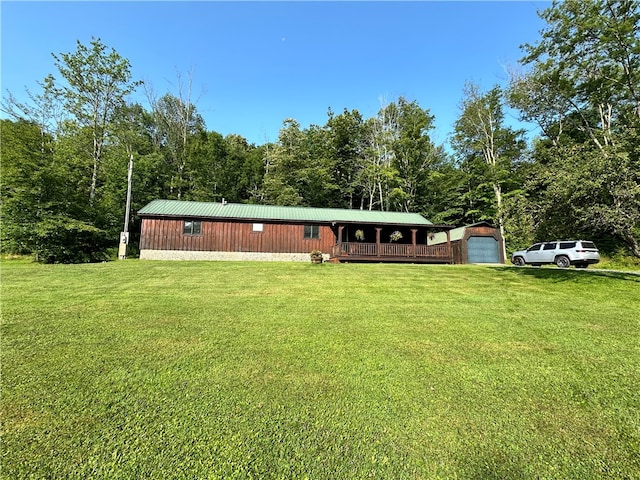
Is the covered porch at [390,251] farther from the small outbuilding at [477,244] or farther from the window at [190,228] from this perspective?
the window at [190,228]

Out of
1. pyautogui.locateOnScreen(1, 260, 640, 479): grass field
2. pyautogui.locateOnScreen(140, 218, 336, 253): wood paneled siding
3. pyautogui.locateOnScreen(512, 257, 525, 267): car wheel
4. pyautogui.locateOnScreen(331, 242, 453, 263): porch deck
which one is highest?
pyautogui.locateOnScreen(140, 218, 336, 253): wood paneled siding

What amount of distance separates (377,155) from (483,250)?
15003 mm

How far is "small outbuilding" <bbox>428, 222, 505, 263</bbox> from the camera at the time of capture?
20.7 metres

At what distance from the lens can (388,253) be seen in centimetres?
1884

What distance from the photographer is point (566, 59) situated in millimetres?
14562

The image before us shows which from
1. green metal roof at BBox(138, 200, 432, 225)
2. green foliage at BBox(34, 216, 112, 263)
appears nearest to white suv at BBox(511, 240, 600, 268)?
green metal roof at BBox(138, 200, 432, 225)

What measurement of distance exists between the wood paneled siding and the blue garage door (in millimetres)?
9287

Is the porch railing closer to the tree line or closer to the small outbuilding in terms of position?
the small outbuilding

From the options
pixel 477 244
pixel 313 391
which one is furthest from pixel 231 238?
pixel 313 391

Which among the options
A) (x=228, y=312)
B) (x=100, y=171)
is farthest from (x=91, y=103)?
(x=228, y=312)

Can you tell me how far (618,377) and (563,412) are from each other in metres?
1.36

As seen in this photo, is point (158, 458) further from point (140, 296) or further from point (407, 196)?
point (407, 196)

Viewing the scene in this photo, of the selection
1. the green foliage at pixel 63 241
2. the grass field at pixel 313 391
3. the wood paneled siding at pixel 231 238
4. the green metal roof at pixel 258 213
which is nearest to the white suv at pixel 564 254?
the green metal roof at pixel 258 213

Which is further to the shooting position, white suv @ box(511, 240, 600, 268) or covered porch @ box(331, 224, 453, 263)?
covered porch @ box(331, 224, 453, 263)
